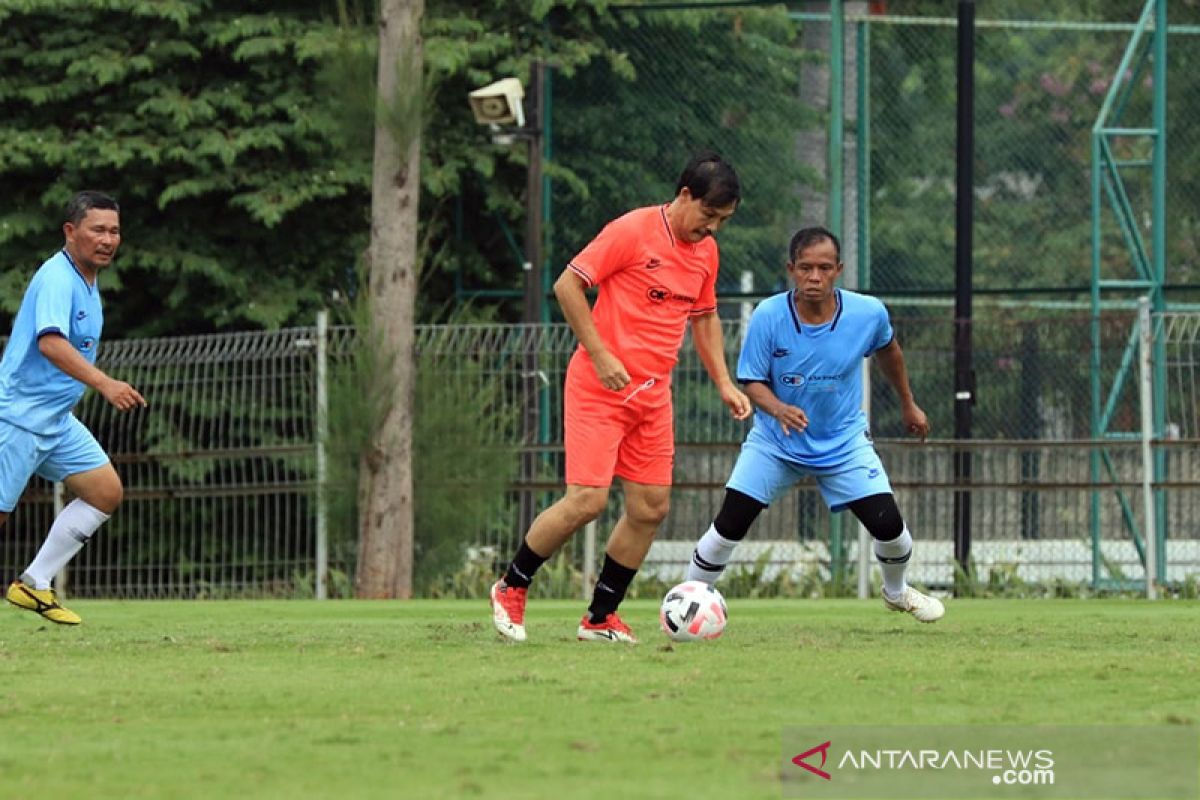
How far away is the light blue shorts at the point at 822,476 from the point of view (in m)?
10.5

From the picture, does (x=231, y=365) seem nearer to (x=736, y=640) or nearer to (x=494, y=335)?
(x=494, y=335)

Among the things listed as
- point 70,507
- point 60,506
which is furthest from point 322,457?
point 70,507

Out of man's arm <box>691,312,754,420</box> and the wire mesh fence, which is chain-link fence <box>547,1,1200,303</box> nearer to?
the wire mesh fence

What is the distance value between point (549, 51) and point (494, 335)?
296 centimetres

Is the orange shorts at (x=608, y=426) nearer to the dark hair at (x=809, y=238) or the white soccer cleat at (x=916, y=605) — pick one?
the dark hair at (x=809, y=238)

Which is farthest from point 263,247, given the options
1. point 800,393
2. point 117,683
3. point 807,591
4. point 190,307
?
point 117,683

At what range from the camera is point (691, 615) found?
981 cm

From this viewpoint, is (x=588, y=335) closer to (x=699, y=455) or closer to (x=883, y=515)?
(x=883, y=515)

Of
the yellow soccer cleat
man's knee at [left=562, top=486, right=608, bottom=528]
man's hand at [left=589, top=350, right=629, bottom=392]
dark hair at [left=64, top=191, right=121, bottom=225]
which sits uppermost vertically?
dark hair at [left=64, top=191, right=121, bottom=225]

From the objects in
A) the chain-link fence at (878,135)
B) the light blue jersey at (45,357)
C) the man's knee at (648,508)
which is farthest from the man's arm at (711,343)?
the chain-link fence at (878,135)

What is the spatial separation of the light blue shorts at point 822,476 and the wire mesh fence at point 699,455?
6714mm

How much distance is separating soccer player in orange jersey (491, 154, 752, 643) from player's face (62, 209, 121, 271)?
7.67 feet

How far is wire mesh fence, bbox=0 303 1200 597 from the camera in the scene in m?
17.6

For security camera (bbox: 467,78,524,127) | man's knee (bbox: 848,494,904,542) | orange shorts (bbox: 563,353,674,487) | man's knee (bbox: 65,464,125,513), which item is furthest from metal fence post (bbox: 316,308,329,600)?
orange shorts (bbox: 563,353,674,487)
